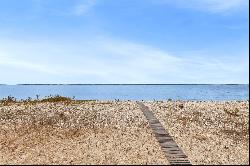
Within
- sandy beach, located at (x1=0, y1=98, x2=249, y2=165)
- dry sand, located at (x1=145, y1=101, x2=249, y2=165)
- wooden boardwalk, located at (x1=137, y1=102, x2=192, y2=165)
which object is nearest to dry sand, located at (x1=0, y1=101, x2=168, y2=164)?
sandy beach, located at (x1=0, y1=98, x2=249, y2=165)

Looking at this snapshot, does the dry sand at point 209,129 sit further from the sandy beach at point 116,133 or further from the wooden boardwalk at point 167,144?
the wooden boardwalk at point 167,144

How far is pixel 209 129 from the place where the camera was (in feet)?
107

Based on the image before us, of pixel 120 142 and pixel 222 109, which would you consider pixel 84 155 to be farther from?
pixel 222 109

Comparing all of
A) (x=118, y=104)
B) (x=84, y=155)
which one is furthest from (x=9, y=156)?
(x=118, y=104)

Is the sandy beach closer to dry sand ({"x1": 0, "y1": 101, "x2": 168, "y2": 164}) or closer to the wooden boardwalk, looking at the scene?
dry sand ({"x1": 0, "y1": 101, "x2": 168, "y2": 164})

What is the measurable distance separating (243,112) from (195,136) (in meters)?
9.41

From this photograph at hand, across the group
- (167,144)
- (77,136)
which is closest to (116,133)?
(77,136)

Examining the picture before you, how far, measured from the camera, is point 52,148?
28.9 m

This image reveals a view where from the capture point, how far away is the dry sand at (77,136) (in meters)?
26.7

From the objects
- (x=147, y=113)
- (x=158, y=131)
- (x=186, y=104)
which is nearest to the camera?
(x=158, y=131)

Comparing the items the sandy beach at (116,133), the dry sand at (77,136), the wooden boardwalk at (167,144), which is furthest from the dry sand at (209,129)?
the dry sand at (77,136)

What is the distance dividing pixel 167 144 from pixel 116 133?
4.24 m

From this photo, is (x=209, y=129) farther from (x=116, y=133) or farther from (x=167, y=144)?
(x=116, y=133)

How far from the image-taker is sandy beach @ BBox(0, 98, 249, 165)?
2670cm
